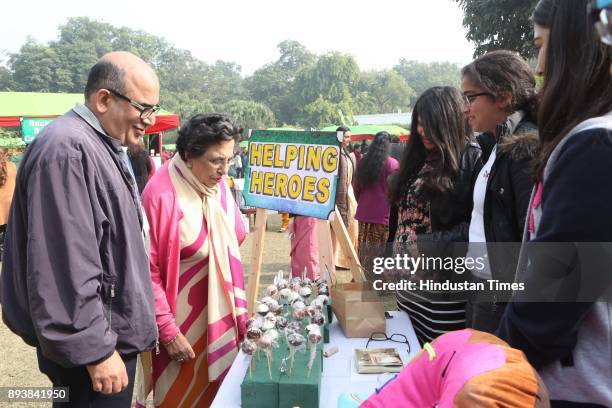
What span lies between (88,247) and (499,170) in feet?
4.73

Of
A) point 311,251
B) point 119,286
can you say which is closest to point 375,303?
point 119,286

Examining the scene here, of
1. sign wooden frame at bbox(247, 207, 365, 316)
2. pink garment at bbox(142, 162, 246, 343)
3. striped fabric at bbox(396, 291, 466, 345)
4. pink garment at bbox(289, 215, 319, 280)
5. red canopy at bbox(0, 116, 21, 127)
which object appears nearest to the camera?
pink garment at bbox(142, 162, 246, 343)

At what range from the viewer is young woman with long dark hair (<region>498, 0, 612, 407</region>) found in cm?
88

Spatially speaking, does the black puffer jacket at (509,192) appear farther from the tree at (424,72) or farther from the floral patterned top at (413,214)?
the tree at (424,72)

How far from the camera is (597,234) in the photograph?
2.86 ft

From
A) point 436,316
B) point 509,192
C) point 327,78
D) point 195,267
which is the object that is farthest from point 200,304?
point 327,78

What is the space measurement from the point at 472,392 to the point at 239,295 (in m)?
1.68

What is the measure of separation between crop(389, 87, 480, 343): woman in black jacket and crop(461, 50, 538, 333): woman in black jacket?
0.80 ft

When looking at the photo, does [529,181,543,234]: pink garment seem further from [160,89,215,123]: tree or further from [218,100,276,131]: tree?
[218,100,276,131]: tree

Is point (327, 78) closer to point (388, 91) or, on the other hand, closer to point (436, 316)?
point (388, 91)

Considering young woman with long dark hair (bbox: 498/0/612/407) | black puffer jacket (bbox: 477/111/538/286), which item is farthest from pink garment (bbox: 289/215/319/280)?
young woman with long dark hair (bbox: 498/0/612/407)

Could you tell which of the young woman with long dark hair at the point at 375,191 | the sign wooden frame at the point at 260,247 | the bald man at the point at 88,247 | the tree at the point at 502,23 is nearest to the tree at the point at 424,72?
the tree at the point at 502,23

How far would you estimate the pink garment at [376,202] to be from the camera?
554 centimetres

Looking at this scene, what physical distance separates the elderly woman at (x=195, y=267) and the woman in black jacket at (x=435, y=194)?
92cm
